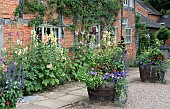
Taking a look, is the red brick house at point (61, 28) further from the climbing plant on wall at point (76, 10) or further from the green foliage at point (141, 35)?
the green foliage at point (141, 35)

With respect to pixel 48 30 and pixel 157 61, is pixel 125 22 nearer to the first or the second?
pixel 157 61

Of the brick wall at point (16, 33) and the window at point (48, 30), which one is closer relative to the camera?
the brick wall at point (16, 33)

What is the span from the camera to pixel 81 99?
6562mm

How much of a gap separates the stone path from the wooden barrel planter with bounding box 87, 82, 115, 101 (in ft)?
0.50

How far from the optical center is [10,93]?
11.9 feet

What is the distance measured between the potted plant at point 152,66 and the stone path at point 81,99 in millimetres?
782

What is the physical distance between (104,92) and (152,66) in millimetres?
3704

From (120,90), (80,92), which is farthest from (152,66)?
(120,90)

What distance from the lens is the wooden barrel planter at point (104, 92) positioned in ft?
19.9

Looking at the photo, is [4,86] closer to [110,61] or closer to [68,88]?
[110,61]

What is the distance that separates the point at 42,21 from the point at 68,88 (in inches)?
96.1

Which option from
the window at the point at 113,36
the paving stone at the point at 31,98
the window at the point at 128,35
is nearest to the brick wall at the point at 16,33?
the paving stone at the point at 31,98

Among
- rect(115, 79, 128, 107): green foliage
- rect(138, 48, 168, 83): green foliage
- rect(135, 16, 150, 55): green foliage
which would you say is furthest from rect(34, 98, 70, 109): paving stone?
rect(135, 16, 150, 55): green foliage

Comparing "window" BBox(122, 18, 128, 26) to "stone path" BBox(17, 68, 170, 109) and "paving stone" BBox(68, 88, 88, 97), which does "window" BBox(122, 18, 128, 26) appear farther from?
"paving stone" BBox(68, 88, 88, 97)
